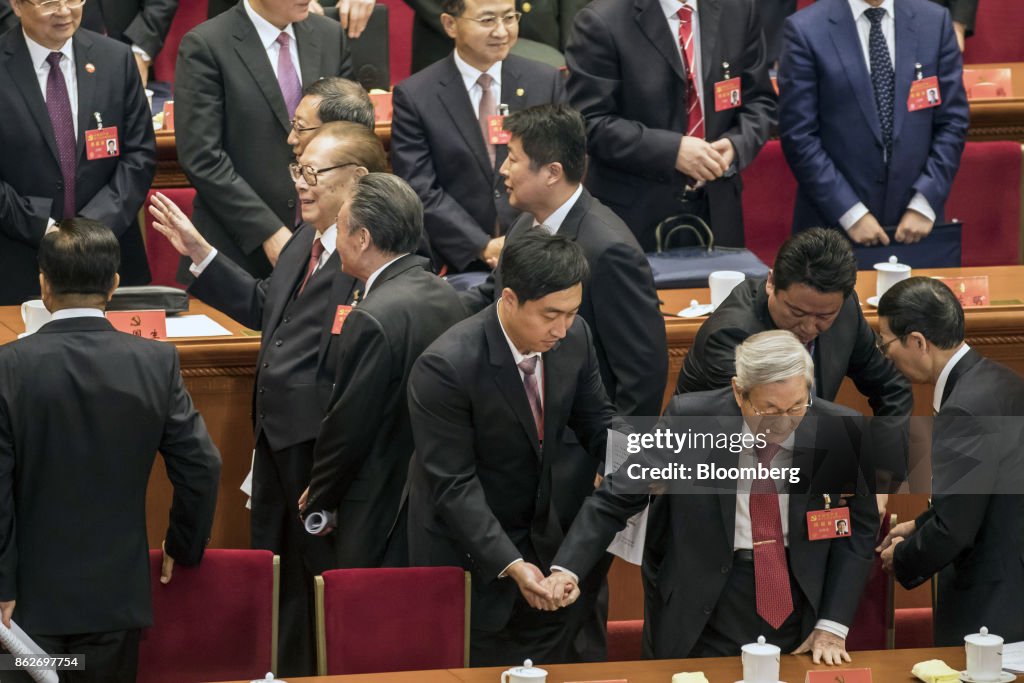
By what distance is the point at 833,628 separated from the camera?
3.31 meters

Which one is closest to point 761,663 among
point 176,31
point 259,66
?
point 259,66

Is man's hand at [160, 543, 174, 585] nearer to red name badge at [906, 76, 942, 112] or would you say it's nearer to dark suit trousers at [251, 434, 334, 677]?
dark suit trousers at [251, 434, 334, 677]

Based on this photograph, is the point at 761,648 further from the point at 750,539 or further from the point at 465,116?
the point at 465,116

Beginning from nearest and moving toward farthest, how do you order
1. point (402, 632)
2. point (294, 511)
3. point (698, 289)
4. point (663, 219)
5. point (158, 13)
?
1. point (402, 632)
2. point (294, 511)
3. point (698, 289)
4. point (663, 219)
5. point (158, 13)

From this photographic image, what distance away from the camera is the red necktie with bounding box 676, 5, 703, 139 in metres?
4.84

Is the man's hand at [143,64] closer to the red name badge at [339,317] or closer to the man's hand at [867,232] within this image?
the red name badge at [339,317]

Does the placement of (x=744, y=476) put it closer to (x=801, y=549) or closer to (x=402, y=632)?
(x=801, y=549)

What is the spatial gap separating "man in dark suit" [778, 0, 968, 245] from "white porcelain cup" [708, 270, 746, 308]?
80 centimetres

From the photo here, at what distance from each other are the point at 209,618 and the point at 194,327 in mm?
1246

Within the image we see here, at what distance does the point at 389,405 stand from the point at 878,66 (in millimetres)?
2381

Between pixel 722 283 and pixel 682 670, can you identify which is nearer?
pixel 682 670

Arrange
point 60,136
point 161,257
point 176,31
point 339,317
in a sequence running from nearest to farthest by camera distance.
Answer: point 339,317 → point 60,136 → point 161,257 → point 176,31

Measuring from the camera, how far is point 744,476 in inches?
132

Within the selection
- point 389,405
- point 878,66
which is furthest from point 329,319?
point 878,66
